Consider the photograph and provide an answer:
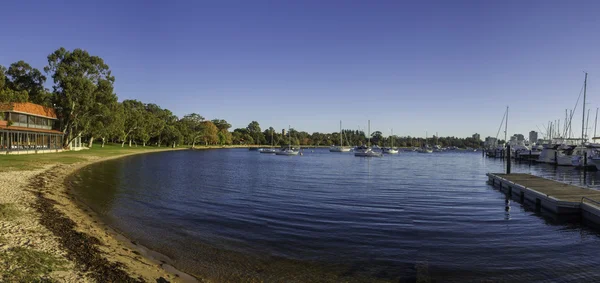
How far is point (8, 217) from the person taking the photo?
1340 centimetres

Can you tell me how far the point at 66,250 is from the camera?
10.5 m

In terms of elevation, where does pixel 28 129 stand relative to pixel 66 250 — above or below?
above

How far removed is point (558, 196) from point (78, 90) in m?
69.6

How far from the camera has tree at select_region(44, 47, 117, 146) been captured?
64.3 metres

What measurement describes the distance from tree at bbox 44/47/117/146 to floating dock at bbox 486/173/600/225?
66213 mm

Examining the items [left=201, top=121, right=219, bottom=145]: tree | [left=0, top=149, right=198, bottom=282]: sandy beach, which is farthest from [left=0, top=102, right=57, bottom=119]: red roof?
[left=201, top=121, right=219, bottom=145]: tree

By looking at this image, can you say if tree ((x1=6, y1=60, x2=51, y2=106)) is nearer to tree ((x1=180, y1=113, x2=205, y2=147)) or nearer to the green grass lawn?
the green grass lawn

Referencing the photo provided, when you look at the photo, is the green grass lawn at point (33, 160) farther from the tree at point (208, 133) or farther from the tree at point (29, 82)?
the tree at point (208, 133)

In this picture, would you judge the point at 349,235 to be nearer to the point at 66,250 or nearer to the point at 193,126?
the point at 66,250

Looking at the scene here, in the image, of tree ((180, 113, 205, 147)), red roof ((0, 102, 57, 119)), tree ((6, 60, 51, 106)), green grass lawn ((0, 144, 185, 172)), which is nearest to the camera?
green grass lawn ((0, 144, 185, 172))

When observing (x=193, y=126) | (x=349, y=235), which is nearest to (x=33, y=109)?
(x=349, y=235)

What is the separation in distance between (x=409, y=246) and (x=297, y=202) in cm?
1012

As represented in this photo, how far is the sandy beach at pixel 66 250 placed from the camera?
8.59 meters

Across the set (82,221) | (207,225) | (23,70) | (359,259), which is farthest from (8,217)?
(23,70)
